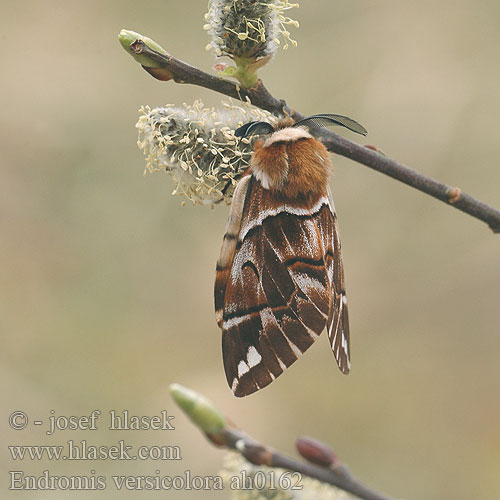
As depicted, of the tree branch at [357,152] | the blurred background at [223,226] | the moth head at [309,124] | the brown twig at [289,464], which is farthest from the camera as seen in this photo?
the blurred background at [223,226]

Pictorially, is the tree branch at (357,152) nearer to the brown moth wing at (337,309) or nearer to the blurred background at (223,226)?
the brown moth wing at (337,309)

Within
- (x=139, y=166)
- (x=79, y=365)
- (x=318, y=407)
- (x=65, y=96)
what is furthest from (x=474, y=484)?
(x=65, y=96)

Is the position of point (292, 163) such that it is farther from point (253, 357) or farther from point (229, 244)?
point (253, 357)

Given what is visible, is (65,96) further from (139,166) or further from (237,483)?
(237,483)

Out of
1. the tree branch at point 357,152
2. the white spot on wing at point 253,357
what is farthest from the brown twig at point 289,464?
the tree branch at point 357,152

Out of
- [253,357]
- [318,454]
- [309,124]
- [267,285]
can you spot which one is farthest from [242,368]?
[309,124]
